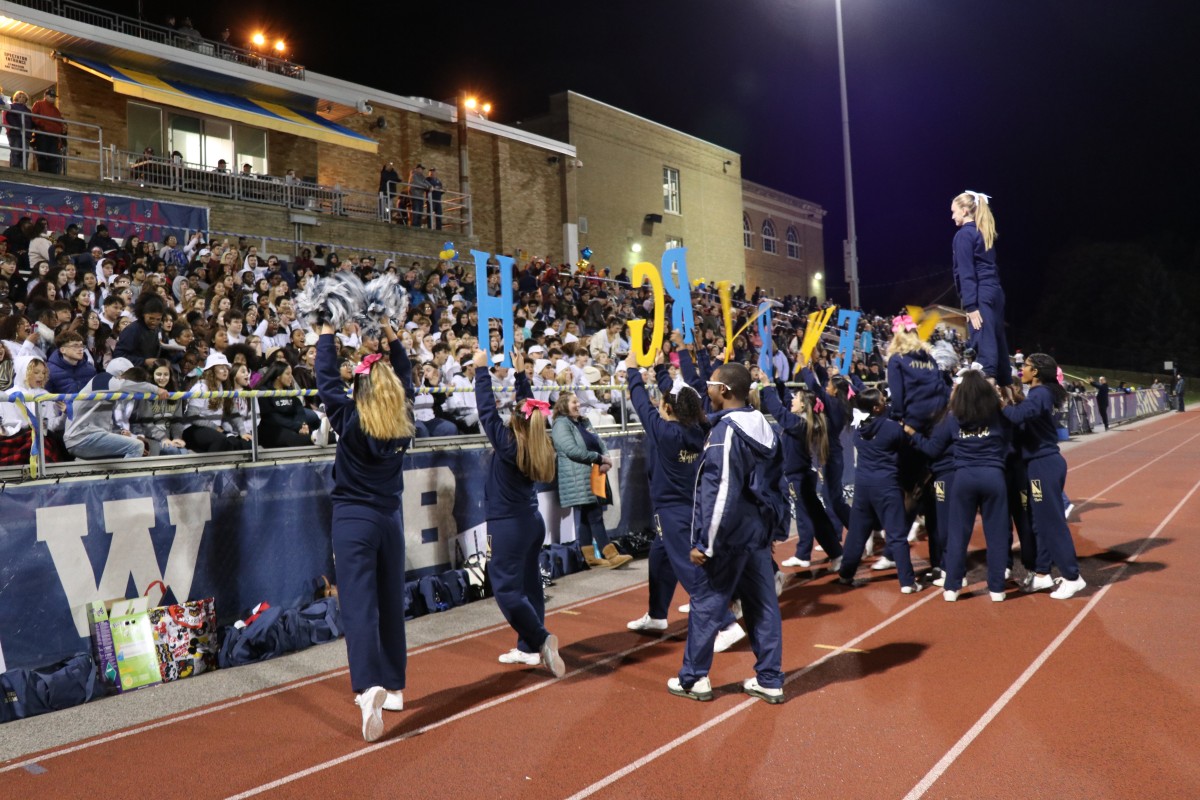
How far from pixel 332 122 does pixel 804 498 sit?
61.6 feet

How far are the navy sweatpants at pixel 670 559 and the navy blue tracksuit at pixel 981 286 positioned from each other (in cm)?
271

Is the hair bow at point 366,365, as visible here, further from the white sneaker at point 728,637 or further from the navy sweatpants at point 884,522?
the navy sweatpants at point 884,522

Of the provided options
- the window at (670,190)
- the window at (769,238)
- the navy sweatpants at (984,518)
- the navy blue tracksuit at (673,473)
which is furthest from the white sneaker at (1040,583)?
the window at (769,238)

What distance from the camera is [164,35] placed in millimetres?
22781

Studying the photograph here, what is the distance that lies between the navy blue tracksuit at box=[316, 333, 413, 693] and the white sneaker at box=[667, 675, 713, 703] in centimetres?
176

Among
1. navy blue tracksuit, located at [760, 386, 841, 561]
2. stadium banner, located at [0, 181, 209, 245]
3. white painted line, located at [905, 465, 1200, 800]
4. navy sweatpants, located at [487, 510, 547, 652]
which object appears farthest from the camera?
stadium banner, located at [0, 181, 209, 245]

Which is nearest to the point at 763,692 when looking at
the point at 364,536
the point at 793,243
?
the point at 364,536

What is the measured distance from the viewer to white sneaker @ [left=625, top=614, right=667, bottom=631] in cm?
756

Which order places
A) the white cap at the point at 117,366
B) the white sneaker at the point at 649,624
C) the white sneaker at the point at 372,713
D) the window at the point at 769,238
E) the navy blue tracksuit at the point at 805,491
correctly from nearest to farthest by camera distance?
the white sneaker at the point at 372,713, the white sneaker at the point at 649,624, the white cap at the point at 117,366, the navy blue tracksuit at the point at 805,491, the window at the point at 769,238

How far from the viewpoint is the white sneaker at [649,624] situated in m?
7.56

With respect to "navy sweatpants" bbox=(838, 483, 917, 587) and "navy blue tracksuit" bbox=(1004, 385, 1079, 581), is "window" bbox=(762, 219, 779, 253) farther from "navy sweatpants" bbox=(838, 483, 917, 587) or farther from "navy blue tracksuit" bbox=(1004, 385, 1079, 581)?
"navy blue tracksuit" bbox=(1004, 385, 1079, 581)

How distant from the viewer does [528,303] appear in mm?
18500

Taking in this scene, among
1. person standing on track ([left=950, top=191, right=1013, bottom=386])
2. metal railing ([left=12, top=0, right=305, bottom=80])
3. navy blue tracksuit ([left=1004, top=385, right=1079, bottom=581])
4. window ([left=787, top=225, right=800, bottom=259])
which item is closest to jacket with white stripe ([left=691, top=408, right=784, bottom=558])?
person standing on track ([left=950, top=191, right=1013, bottom=386])

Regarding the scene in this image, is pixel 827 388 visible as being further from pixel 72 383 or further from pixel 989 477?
pixel 72 383
